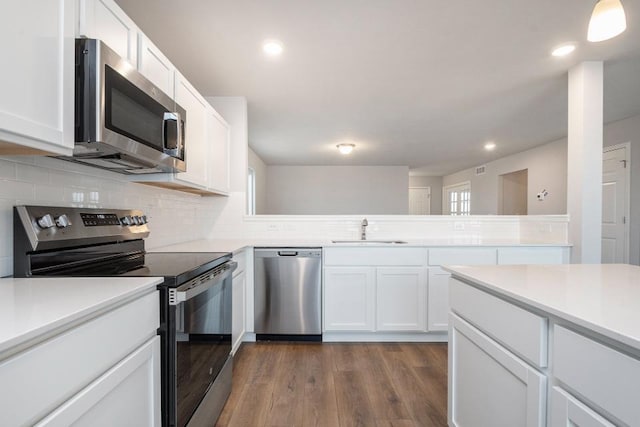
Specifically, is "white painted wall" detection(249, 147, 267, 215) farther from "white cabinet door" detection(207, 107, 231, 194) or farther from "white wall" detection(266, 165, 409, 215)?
"white cabinet door" detection(207, 107, 231, 194)

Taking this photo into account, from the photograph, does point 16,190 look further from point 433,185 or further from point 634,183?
point 433,185

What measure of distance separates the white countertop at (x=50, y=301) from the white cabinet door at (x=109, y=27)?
886 millimetres

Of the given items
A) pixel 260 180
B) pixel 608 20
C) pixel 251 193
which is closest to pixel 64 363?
pixel 608 20

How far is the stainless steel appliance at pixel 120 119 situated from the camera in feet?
3.72

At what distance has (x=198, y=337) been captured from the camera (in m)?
1.42

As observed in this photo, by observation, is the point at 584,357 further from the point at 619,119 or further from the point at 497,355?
the point at 619,119

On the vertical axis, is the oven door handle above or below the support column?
below

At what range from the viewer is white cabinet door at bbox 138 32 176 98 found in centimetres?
158

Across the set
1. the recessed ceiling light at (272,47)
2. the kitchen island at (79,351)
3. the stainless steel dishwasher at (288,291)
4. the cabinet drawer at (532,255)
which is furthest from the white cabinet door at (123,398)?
the cabinet drawer at (532,255)

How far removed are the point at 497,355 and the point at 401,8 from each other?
190 cm

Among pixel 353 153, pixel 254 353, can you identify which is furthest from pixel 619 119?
pixel 254 353

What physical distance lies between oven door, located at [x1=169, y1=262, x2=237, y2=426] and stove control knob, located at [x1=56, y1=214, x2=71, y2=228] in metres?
0.58

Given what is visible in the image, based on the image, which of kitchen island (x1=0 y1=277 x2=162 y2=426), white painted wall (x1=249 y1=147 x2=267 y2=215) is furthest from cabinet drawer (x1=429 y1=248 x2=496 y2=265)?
white painted wall (x1=249 y1=147 x2=267 y2=215)

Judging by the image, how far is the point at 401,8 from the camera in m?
1.89
